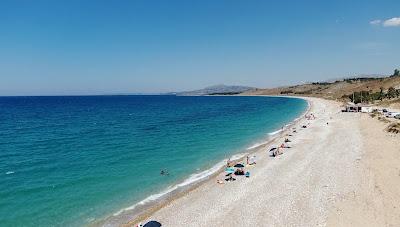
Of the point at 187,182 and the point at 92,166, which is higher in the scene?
the point at 92,166

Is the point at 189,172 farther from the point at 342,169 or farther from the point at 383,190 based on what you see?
the point at 383,190

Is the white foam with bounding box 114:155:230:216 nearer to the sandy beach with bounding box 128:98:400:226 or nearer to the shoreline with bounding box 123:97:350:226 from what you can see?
the shoreline with bounding box 123:97:350:226

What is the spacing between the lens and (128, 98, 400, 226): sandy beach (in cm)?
2312

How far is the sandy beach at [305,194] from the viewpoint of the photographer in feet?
75.9

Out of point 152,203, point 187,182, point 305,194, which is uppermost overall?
point 305,194

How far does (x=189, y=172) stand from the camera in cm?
3728

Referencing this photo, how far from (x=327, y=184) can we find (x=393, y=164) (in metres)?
9.32

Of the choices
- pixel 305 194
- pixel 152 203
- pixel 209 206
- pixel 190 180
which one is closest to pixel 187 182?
pixel 190 180

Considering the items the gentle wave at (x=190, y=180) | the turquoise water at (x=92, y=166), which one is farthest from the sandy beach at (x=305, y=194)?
the turquoise water at (x=92, y=166)

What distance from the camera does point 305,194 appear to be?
27719 mm

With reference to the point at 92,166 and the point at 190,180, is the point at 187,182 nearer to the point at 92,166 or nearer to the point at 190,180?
the point at 190,180

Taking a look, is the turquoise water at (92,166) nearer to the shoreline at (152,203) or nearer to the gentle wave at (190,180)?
the gentle wave at (190,180)

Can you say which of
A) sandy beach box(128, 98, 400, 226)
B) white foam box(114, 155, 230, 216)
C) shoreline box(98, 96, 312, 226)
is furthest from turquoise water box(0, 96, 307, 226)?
sandy beach box(128, 98, 400, 226)

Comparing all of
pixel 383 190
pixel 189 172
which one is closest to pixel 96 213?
pixel 189 172
